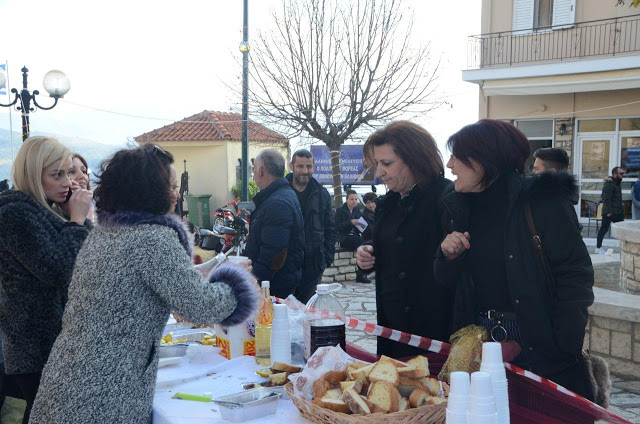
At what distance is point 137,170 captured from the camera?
2.10 m

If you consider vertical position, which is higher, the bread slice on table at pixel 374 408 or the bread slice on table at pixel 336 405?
the bread slice on table at pixel 374 408

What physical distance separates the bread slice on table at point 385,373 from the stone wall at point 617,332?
3.81m

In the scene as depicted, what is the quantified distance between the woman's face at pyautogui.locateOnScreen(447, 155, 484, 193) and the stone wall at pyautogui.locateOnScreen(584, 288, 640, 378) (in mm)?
3250

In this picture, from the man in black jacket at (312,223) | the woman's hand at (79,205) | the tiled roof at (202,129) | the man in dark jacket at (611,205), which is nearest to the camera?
the woman's hand at (79,205)

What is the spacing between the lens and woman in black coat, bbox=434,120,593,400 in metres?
2.30

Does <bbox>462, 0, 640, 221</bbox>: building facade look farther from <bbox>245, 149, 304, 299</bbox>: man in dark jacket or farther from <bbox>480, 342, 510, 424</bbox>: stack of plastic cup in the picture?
<bbox>480, 342, 510, 424</bbox>: stack of plastic cup

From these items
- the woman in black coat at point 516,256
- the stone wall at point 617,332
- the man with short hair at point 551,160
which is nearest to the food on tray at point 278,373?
the woman in black coat at point 516,256

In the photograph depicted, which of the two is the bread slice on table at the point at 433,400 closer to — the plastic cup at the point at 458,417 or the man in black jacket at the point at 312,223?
the plastic cup at the point at 458,417

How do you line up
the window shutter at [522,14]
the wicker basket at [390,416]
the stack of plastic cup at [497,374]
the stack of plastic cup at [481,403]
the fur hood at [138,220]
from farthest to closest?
the window shutter at [522,14]
the fur hood at [138,220]
the wicker basket at [390,416]
the stack of plastic cup at [497,374]
the stack of plastic cup at [481,403]

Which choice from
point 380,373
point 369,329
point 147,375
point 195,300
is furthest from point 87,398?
point 369,329

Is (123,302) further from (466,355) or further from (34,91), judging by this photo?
(34,91)

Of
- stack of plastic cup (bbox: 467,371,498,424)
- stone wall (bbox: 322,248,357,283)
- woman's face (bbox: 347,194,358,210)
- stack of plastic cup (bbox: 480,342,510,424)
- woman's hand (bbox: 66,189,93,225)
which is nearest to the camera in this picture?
stack of plastic cup (bbox: 467,371,498,424)

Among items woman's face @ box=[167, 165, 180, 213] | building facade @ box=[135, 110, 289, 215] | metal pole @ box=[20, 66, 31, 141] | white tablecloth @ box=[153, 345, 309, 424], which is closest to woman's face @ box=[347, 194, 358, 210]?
metal pole @ box=[20, 66, 31, 141]

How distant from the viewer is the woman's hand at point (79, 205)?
2838 millimetres
